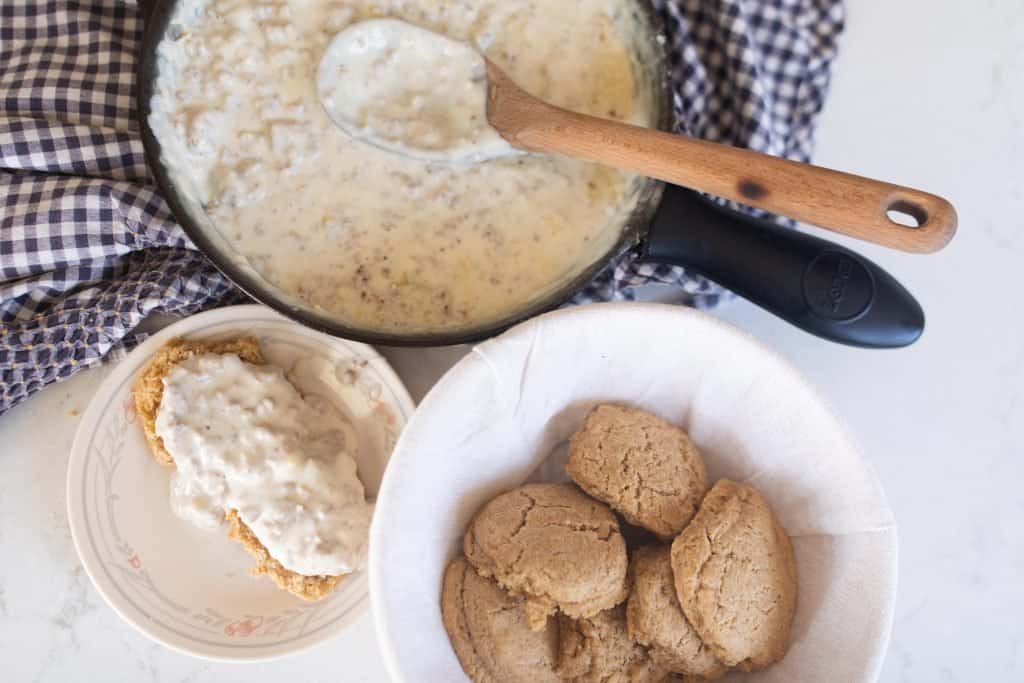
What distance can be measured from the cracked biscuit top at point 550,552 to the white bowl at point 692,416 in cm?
5

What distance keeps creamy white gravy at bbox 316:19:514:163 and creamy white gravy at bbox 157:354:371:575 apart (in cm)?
28

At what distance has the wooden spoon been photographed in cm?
69

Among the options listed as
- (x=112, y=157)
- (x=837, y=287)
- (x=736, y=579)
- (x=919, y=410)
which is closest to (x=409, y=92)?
(x=112, y=157)

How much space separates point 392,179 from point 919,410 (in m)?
0.63

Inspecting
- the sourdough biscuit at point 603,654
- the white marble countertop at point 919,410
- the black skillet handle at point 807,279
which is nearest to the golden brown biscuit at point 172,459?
the white marble countertop at point 919,410

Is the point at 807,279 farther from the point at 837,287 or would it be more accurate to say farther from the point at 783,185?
the point at 783,185

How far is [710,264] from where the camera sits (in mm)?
830

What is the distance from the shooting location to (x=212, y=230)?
867 mm

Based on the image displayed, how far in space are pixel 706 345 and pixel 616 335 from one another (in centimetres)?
8

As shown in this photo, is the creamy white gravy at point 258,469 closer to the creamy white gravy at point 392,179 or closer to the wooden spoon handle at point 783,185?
the creamy white gravy at point 392,179

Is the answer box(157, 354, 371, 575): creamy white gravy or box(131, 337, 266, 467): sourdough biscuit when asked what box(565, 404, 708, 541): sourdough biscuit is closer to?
box(157, 354, 371, 575): creamy white gravy

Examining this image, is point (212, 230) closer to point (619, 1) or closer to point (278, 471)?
point (278, 471)

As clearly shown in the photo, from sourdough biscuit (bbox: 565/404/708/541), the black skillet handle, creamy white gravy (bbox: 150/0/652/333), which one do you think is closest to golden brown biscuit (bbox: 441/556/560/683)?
sourdough biscuit (bbox: 565/404/708/541)

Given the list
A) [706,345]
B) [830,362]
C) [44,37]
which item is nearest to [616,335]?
[706,345]
